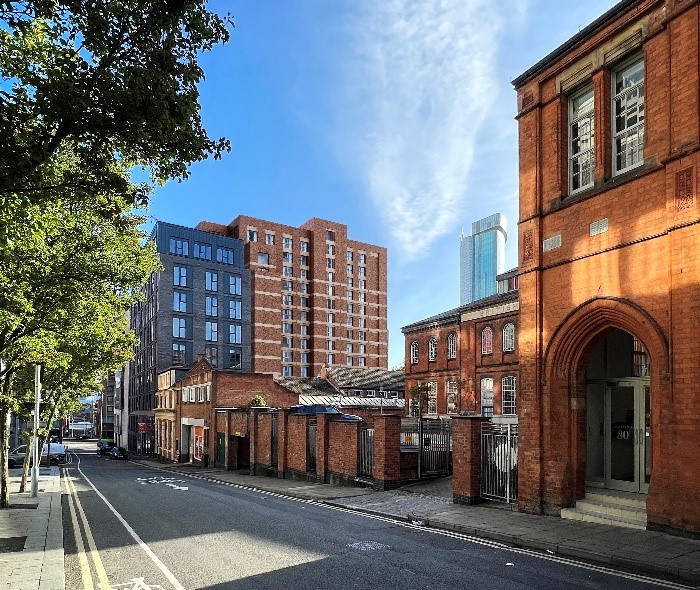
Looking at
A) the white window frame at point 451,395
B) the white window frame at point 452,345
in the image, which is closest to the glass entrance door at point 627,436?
the white window frame at point 451,395

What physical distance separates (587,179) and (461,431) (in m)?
6.98

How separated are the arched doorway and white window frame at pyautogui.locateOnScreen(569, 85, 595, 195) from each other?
3.51 metres

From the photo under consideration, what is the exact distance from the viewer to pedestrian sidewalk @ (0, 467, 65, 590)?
8.16 metres

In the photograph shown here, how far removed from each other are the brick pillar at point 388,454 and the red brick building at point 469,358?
17.7 m

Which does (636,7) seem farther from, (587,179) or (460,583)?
(460,583)

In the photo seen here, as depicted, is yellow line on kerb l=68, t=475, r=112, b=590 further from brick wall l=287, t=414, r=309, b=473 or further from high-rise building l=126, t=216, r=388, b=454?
high-rise building l=126, t=216, r=388, b=454

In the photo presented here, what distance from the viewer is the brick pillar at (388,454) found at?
63.8 ft

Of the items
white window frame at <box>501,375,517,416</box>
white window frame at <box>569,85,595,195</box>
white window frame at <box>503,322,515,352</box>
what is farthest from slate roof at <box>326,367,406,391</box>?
white window frame at <box>569,85,595,195</box>

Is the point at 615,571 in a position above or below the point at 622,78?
below

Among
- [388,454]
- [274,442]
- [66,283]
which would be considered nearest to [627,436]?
[388,454]

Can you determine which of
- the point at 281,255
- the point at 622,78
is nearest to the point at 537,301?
the point at 622,78

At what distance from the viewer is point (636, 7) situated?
1202 cm

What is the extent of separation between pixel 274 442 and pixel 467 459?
608 inches

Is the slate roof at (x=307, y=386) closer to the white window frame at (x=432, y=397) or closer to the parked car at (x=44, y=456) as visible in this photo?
the white window frame at (x=432, y=397)
